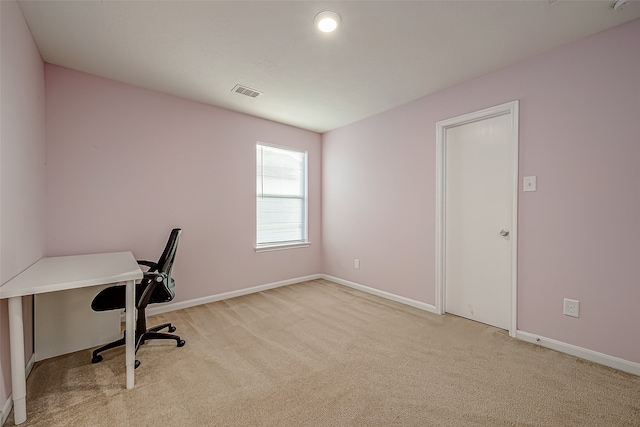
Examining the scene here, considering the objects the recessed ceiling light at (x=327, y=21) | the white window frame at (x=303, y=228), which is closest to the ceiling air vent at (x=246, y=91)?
the white window frame at (x=303, y=228)

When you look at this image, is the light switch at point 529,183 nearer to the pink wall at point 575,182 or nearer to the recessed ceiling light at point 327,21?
the pink wall at point 575,182

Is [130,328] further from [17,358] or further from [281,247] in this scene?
[281,247]

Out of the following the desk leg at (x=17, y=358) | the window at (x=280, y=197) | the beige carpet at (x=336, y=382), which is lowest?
the beige carpet at (x=336, y=382)

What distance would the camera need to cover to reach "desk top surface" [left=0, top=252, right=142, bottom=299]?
150cm

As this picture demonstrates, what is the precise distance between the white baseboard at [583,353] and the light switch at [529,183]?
1.30 metres

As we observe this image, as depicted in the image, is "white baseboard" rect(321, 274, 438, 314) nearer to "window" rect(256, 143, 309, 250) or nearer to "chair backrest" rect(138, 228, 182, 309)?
"window" rect(256, 143, 309, 250)

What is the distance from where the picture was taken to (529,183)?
2.47 m

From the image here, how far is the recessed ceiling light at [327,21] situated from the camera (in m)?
1.91

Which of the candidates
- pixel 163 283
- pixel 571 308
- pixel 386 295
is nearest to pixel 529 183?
pixel 571 308

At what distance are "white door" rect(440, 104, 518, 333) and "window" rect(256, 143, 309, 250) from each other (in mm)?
2261

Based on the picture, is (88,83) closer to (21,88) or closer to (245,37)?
(21,88)

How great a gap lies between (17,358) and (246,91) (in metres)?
2.82

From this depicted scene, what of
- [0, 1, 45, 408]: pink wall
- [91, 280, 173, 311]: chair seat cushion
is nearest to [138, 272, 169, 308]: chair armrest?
[91, 280, 173, 311]: chair seat cushion

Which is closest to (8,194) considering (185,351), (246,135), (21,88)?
(21,88)
